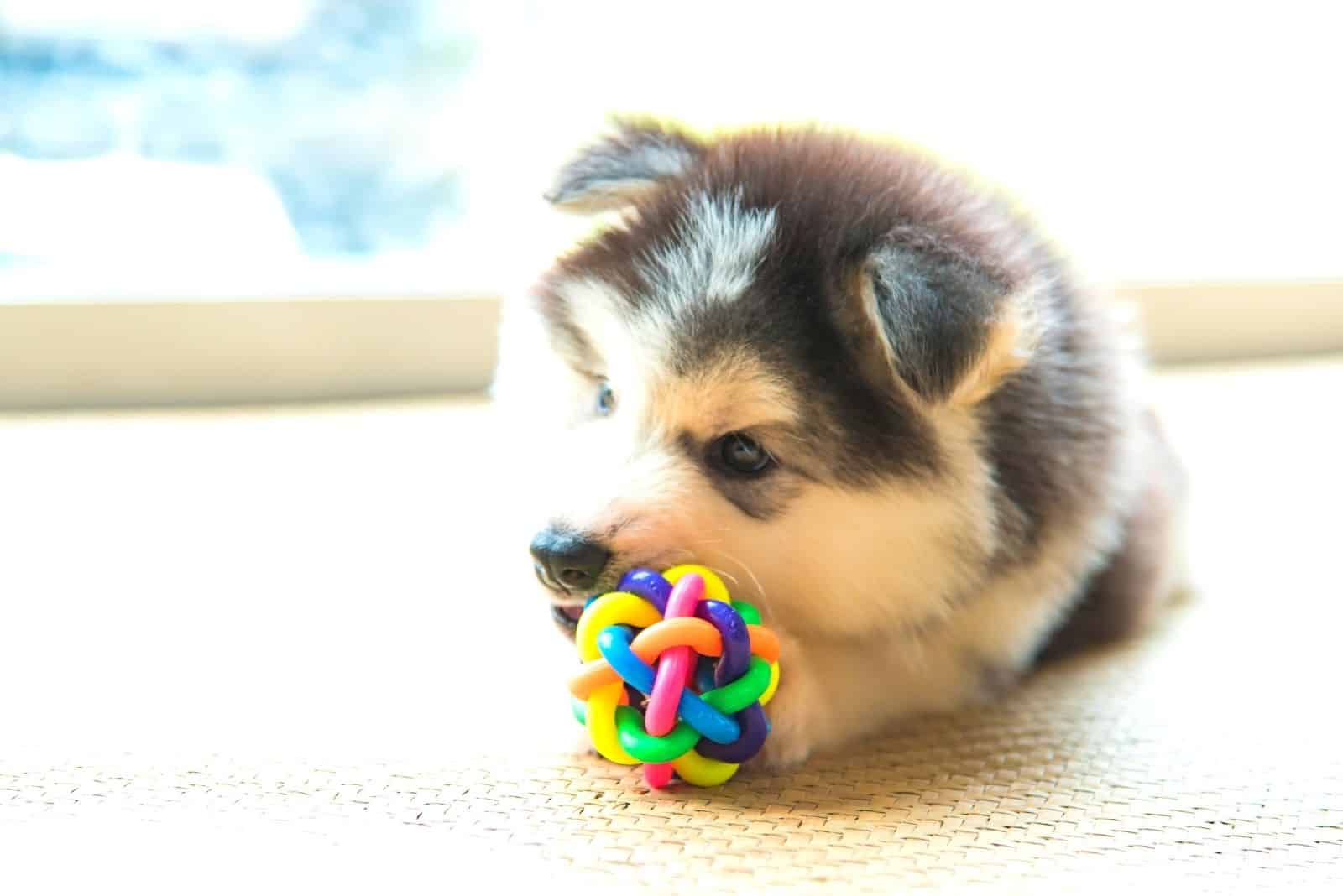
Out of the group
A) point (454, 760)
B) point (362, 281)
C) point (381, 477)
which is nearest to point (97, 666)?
point (454, 760)

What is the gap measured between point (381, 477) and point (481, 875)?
1.81 metres

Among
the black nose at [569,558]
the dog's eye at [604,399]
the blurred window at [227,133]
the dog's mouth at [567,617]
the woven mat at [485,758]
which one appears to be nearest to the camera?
the woven mat at [485,758]

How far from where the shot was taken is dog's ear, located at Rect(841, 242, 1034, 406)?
1.55 meters

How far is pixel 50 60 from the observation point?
3346 millimetres

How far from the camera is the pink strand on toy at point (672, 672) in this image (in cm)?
137

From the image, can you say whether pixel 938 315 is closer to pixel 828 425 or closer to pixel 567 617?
pixel 828 425

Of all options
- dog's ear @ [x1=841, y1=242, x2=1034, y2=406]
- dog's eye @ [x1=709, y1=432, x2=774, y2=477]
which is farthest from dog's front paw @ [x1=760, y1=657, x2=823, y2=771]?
dog's ear @ [x1=841, y1=242, x2=1034, y2=406]

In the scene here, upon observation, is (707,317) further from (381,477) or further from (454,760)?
(381,477)

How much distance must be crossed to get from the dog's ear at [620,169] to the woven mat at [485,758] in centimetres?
73

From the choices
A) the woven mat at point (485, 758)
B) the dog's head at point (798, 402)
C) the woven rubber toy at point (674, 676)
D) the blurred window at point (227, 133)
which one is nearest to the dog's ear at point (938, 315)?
the dog's head at point (798, 402)

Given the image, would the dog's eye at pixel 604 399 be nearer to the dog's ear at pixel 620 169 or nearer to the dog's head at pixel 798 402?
the dog's head at pixel 798 402

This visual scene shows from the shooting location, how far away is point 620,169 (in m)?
1.95

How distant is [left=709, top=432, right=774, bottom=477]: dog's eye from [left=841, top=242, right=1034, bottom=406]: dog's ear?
21 cm

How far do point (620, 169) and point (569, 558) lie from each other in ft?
2.40
